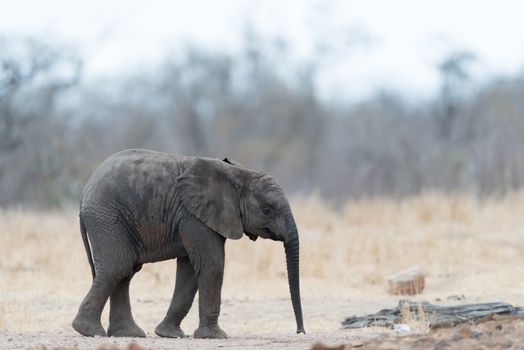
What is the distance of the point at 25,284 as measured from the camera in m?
14.1

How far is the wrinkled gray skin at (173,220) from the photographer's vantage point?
959cm

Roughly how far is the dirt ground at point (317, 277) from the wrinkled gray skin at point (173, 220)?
0.47m

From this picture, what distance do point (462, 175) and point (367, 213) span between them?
5.93 m

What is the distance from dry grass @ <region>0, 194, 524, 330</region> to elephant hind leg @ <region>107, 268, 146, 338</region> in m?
1.37

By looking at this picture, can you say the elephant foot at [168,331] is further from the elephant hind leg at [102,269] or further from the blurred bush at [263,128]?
the blurred bush at [263,128]

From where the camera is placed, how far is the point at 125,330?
32.6 ft

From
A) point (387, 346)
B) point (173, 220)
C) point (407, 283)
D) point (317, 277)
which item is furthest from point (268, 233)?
point (317, 277)

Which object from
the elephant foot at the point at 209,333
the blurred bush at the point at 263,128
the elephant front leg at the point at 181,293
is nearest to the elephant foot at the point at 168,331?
the elephant front leg at the point at 181,293

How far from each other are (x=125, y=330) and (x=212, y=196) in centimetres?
142

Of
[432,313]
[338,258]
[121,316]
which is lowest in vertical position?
[432,313]

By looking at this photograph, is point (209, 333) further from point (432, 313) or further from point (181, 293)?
point (432, 313)

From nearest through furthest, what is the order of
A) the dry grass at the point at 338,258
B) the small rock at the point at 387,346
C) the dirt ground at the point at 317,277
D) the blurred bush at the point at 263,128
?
the small rock at the point at 387,346 < the dirt ground at the point at 317,277 < the dry grass at the point at 338,258 < the blurred bush at the point at 263,128

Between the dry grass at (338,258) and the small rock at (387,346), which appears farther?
the dry grass at (338,258)

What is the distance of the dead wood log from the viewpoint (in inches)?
400
